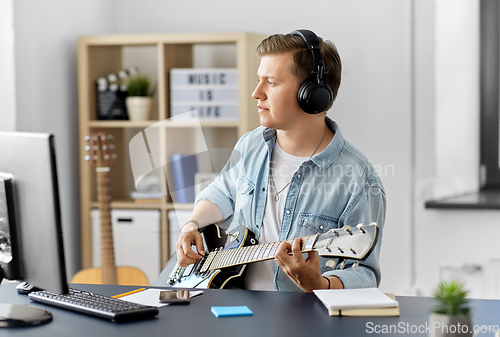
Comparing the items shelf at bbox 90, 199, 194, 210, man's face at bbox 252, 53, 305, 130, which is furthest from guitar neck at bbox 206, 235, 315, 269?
→ shelf at bbox 90, 199, 194, 210

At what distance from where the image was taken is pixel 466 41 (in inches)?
98.4

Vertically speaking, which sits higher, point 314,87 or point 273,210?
point 314,87

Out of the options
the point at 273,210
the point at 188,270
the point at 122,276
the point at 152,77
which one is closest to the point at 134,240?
the point at 122,276

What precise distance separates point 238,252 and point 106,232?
1.19 meters

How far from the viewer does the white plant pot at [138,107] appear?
2.57m

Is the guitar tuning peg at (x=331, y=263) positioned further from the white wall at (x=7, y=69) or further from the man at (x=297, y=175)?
the white wall at (x=7, y=69)

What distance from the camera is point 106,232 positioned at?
7.73 feet

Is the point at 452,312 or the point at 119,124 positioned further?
the point at 119,124

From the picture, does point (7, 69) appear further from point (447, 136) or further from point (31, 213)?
point (447, 136)

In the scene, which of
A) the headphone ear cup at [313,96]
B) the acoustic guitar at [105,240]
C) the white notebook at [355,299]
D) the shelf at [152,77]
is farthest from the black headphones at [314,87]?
the acoustic guitar at [105,240]

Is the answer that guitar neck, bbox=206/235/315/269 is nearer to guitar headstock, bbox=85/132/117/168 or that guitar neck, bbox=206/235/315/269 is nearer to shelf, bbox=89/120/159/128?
guitar headstock, bbox=85/132/117/168

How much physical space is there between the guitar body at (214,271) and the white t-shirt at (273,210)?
40mm

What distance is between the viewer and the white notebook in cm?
92

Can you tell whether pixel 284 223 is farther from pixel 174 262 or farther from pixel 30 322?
pixel 30 322
